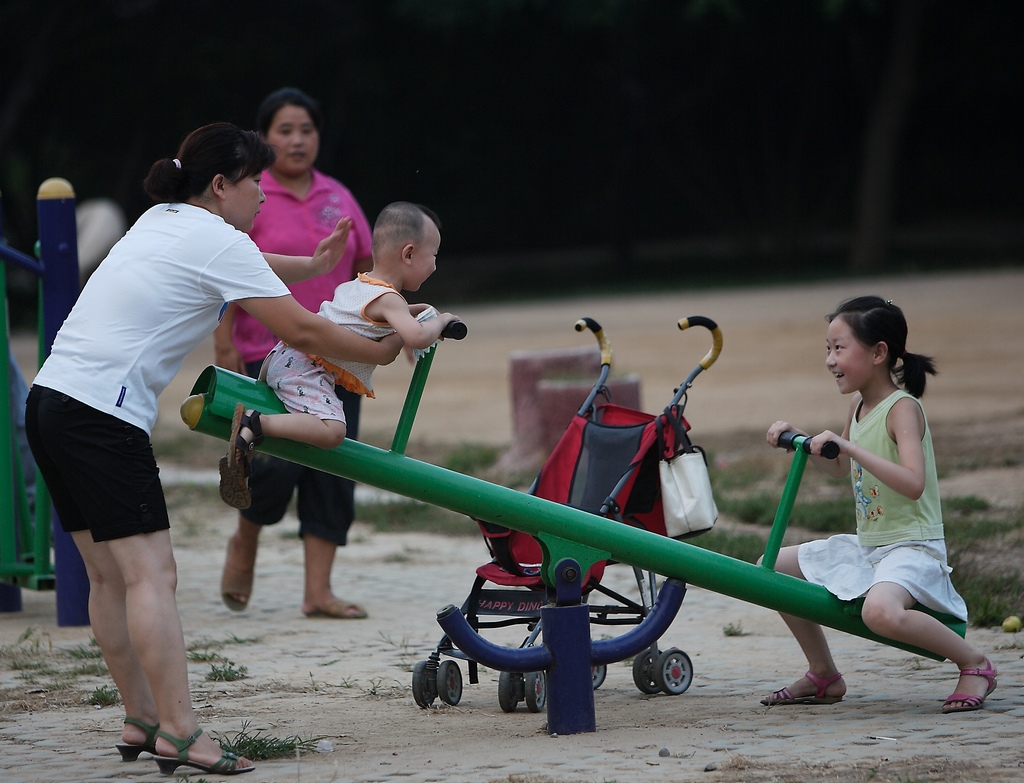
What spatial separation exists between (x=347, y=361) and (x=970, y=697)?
193 cm

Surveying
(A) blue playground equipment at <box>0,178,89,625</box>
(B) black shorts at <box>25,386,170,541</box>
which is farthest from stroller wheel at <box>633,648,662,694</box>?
(A) blue playground equipment at <box>0,178,89,625</box>

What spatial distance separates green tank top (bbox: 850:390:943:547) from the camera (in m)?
3.87

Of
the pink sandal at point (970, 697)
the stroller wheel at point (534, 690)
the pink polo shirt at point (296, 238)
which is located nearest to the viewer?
the pink sandal at point (970, 697)

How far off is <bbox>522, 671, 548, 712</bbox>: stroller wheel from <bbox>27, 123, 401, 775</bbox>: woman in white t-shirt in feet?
3.03

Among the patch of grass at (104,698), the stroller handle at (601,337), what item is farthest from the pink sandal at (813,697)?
the patch of grass at (104,698)

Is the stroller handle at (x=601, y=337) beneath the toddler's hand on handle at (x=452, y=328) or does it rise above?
above

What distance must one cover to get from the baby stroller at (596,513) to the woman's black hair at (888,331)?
411 millimetres

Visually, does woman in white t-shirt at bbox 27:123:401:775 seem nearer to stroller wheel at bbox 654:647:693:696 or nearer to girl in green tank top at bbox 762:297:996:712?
stroller wheel at bbox 654:647:693:696

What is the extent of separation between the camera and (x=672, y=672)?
4.20 meters

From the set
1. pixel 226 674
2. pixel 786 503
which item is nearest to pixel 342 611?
pixel 226 674

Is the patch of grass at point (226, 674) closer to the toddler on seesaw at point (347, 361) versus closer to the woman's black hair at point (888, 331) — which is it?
the toddler on seesaw at point (347, 361)

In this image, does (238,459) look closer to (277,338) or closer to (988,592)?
(277,338)

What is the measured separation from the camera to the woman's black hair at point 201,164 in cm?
351

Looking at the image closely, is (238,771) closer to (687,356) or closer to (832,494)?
(832,494)
